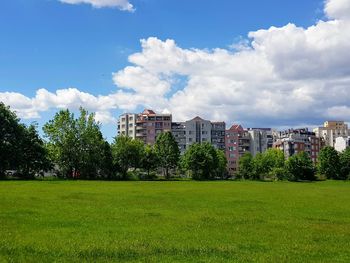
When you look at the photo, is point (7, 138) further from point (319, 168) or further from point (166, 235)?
point (319, 168)

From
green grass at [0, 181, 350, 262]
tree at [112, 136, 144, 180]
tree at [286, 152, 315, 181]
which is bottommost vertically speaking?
green grass at [0, 181, 350, 262]

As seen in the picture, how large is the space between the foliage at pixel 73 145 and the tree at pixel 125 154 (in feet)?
35.7

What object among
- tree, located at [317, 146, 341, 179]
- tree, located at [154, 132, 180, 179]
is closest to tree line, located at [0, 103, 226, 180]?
tree, located at [154, 132, 180, 179]

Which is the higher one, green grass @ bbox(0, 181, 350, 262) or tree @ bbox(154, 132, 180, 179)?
tree @ bbox(154, 132, 180, 179)

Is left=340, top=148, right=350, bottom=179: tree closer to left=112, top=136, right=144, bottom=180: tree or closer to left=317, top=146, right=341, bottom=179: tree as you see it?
left=317, top=146, right=341, bottom=179: tree

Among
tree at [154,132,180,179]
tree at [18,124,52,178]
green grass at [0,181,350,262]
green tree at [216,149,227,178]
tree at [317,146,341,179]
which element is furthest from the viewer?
green tree at [216,149,227,178]

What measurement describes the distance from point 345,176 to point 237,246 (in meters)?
141

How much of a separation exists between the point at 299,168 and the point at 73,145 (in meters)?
71.6

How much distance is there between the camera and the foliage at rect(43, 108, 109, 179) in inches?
4722

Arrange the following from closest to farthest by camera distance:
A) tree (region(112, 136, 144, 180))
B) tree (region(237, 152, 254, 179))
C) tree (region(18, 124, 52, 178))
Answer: tree (region(18, 124, 52, 178)) < tree (region(112, 136, 144, 180)) < tree (region(237, 152, 254, 179))

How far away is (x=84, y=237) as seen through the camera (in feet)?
63.3

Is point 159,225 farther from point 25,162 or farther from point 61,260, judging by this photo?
point 25,162

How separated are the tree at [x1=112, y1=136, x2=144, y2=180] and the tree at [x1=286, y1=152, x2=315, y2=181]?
47670mm

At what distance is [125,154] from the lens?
13675 cm
